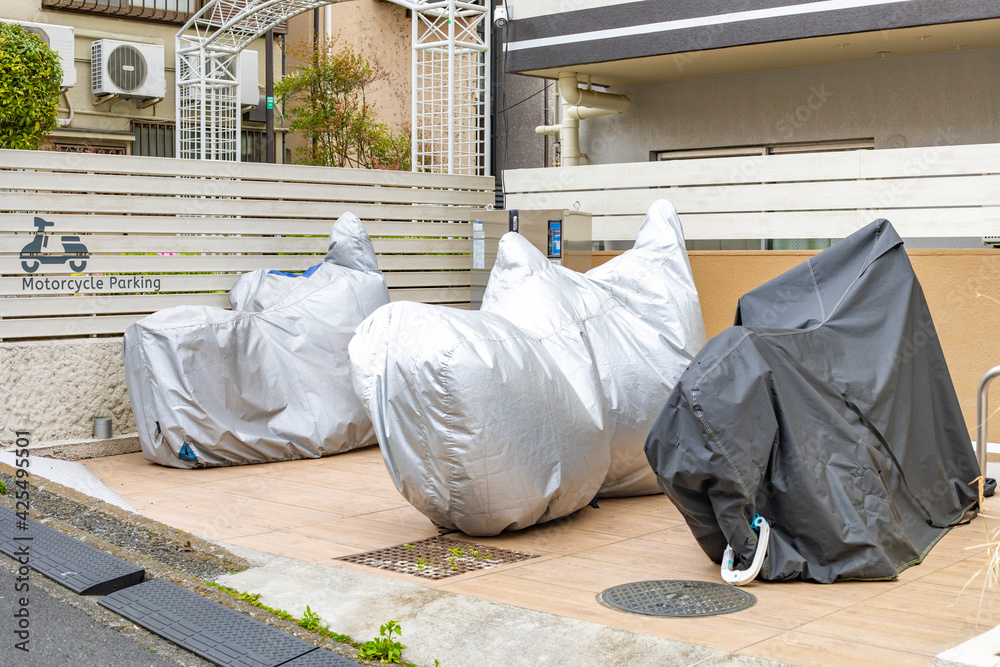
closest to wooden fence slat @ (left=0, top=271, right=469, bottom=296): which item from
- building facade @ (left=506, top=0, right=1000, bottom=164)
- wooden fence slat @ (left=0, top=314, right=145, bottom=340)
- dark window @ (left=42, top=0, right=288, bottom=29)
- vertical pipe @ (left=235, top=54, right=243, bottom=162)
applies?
wooden fence slat @ (left=0, top=314, right=145, bottom=340)

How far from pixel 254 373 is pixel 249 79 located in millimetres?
13356

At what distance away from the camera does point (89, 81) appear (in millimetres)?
18781

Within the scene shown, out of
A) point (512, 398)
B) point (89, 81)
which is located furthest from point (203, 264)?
point (89, 81)

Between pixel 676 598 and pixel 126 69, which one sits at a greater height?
pixel 126 69

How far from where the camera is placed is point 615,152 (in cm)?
1193

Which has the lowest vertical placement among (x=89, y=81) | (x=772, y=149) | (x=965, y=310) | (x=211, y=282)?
(x=965, y=310)

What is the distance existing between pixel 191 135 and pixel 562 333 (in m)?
15.0

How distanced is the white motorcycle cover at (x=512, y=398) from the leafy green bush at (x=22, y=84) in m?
4.67

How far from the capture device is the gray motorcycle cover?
15.3ft

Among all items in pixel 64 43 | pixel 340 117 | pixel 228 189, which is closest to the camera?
pixel 228 189

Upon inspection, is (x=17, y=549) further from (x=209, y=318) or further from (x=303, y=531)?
(x=209, y=318)

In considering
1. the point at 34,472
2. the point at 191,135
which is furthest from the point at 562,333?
the point at 191,135

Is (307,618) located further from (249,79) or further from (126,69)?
(249,79)

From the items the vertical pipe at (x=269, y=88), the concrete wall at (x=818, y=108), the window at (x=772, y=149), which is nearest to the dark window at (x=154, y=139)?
the vertical pipe at (x=269, y=88)
